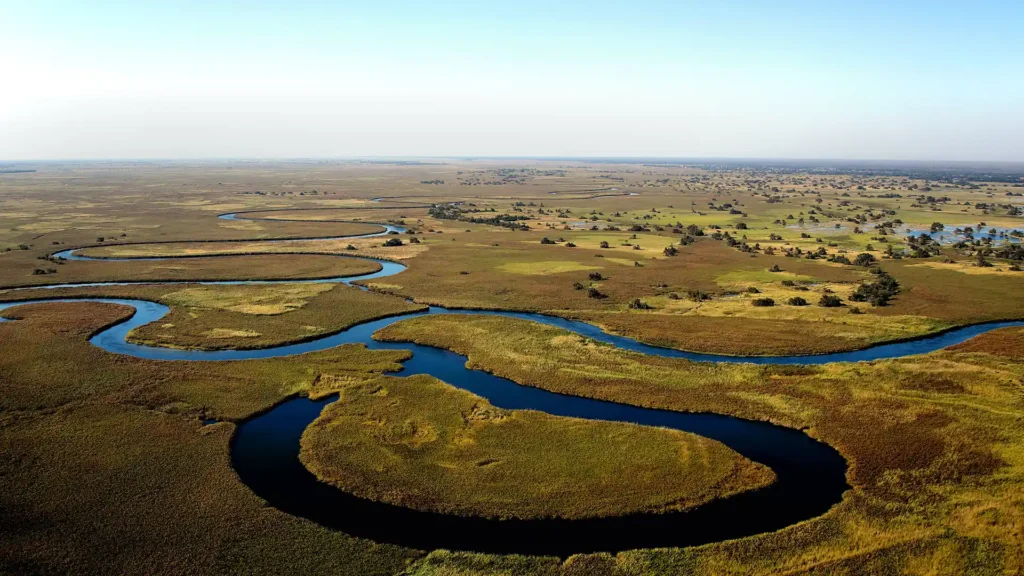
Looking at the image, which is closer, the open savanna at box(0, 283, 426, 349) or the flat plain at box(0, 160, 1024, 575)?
the flat plain at box(0, 160, 1024, 575)

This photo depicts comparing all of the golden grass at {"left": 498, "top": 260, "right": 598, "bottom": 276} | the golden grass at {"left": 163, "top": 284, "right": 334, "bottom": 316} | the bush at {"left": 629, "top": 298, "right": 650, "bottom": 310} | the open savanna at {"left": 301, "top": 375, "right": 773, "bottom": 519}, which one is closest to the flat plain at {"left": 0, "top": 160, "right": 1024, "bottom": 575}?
the open savanna at {"left": 301, "top": 375, "right": 773, "bottom": 519}

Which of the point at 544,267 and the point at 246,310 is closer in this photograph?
the point at 246,310

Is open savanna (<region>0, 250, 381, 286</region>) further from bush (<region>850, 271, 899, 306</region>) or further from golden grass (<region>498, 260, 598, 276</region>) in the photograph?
bush (<region>850, 271, 899, 306</region>)

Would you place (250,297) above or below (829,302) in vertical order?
below

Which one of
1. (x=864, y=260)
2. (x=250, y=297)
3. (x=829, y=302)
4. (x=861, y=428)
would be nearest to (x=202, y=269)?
(x=250, y=297)

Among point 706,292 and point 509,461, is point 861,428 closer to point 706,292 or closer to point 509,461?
point 509,461

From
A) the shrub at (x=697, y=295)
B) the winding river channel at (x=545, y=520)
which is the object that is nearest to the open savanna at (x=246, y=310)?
the winding river channel at (x=545, y=520)

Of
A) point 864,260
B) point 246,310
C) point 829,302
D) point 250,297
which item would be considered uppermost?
point 864,260
